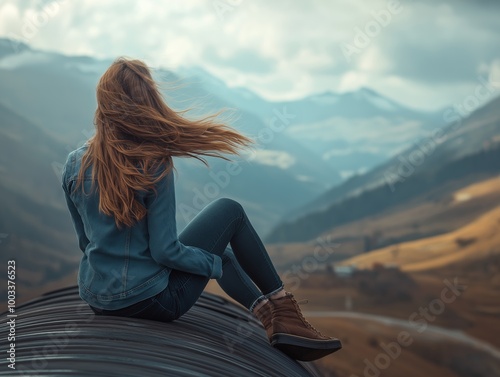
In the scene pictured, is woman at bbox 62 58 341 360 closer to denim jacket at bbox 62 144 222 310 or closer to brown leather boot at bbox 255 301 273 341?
denim jacket at bbox 62 144 222 310

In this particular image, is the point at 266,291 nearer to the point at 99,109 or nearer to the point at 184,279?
the point at 184,279

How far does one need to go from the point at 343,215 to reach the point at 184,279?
19431mm

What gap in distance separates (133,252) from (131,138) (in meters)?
0.36

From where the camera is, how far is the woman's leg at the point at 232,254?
2508 millimetres

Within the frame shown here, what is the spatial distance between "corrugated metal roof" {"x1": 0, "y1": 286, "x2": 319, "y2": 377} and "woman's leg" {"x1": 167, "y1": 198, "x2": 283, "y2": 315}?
13 cm

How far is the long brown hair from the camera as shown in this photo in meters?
2.31

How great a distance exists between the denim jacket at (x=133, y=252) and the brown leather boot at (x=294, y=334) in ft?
1.22

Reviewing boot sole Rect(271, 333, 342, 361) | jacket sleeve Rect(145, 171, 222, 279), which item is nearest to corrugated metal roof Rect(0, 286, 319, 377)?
boot sole Rect(271, 333, 342, 361)

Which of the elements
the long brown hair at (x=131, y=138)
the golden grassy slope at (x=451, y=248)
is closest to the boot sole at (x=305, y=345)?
the long brown hair at (x=131, y=138)

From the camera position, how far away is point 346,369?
1383 centimetres

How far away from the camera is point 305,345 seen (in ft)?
8.55

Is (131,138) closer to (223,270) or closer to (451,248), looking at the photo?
(223,270)

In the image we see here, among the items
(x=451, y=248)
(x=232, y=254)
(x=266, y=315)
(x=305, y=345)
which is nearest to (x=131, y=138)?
(x=232, y=254)

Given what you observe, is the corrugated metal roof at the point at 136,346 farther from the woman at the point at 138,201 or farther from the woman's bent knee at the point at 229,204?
the woman's bent knee at the point at 229,204
